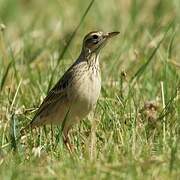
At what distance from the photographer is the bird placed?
7883mm

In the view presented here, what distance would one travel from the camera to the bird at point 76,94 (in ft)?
25.9

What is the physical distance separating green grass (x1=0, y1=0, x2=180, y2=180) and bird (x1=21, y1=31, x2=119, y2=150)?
0.42ft

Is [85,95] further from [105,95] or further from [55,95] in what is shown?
[105,95]

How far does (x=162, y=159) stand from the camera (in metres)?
6.55

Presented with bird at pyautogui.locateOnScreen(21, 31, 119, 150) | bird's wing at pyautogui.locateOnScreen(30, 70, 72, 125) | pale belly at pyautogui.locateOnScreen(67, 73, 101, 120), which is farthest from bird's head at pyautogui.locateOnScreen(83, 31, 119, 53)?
pale belly at pyautogui.locateOnScreen(67, 73, 101, 120)

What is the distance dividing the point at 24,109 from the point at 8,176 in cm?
242

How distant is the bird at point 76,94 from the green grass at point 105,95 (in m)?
0.13

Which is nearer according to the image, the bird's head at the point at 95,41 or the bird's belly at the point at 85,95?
the bird's belly at the point at 85,95

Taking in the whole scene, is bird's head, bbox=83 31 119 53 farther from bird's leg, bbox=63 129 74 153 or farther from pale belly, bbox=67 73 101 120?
bird's leg, bbox=63 129 74 153

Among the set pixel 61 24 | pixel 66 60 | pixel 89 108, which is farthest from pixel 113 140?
pixel 61 24

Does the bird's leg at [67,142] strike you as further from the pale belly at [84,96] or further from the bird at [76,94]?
the pale belly at [84,96]

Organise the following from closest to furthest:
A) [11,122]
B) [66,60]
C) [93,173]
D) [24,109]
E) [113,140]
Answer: [93,173] → [113,140] → [11,122] → [24,109] → [66,60]

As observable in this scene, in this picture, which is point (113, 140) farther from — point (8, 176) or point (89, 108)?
point (8, 176)

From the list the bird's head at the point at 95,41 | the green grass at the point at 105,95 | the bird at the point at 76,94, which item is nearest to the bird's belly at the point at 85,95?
the bird at the point at 76,94
